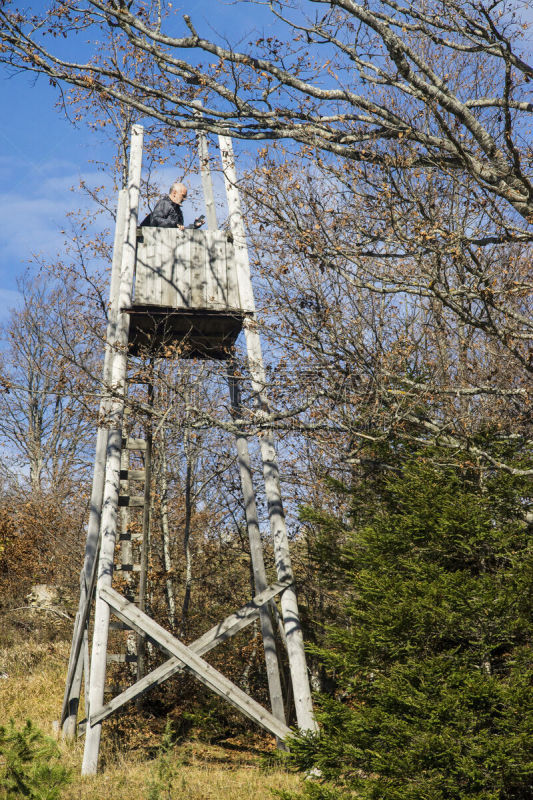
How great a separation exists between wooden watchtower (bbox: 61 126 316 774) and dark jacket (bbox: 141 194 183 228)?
0.78ft

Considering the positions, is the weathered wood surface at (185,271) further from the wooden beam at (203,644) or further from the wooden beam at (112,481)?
the wooden beam at (203,644)

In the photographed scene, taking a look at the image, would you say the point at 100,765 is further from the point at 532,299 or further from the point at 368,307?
the point at 532,299

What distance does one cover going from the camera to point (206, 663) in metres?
6.75

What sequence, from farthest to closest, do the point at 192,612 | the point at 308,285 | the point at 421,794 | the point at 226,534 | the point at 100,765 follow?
1. the point at 226,534
2. the point at 192,612
3. the point at 308,285
4. the point at 100,765
5. the point at 421,794

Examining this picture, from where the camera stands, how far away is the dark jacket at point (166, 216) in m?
8.45

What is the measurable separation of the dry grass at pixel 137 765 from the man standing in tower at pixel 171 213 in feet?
19.3

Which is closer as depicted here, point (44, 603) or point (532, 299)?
point (532, 299)

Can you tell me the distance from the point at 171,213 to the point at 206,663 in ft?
17.2

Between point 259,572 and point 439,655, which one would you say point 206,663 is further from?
point 439,655

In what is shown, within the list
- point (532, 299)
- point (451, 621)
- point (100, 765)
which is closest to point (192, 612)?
point (100, 765)

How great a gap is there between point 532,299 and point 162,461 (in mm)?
7167

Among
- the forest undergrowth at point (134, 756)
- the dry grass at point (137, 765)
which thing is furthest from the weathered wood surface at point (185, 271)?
the dry grass at point (137, 765)

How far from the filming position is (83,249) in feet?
48.1

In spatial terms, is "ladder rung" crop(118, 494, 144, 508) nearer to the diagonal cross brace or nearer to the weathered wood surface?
the diagonal cross brace
